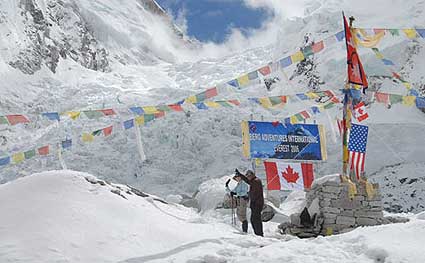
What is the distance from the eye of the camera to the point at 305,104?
109ft

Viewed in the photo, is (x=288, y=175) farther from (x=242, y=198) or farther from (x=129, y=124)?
(x=242, y=198)

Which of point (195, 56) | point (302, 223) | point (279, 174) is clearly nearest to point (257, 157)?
point (279, 174)

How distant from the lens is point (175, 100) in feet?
123

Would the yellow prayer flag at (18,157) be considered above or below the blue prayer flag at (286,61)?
below

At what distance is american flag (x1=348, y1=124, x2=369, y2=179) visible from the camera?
36.3ft

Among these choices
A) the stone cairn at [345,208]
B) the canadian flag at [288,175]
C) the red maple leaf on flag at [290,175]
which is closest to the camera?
the stone cairn at [345,208]

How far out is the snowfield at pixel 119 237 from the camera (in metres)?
6.37

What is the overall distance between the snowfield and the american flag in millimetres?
3747

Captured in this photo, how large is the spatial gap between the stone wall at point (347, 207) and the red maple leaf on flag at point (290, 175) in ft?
17.0

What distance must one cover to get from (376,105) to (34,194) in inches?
991

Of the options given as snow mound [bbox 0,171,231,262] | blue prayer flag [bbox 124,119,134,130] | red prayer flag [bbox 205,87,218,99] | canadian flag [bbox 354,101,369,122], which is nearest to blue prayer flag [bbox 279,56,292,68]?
red prayer flag [bbox 205,87,218,99]

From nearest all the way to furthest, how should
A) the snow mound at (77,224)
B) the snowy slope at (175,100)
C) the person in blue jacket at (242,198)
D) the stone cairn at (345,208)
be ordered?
the snow mound at (77,224), the person in blue jacket at (242,198), the stone cairn at (345,208), the snowy slope at (175,100)

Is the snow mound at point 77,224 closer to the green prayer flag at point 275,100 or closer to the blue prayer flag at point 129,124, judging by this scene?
the blue prayer flag at point 129,124

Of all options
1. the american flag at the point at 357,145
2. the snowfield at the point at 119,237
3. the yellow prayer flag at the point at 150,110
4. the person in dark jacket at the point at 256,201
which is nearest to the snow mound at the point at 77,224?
the snowfield at the point at 119,237
